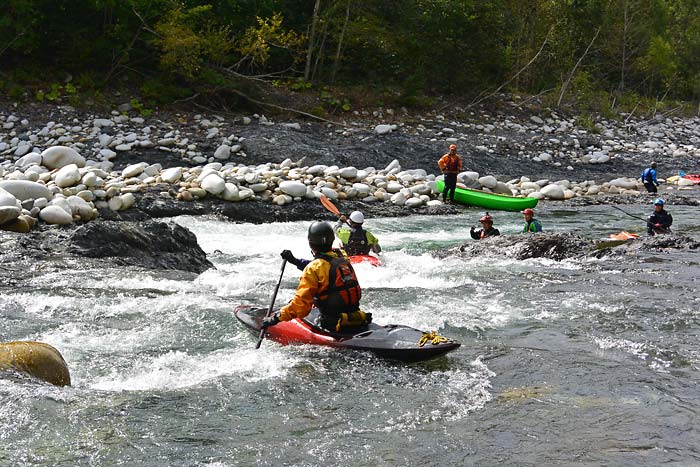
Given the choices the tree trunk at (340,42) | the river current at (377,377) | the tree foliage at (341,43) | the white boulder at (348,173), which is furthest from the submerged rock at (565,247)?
the tree trunk at (340,42)

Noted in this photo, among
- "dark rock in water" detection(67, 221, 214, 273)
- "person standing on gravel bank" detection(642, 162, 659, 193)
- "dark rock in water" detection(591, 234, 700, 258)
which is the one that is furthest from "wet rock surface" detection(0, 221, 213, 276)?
"person standing on gravel bank" detection(642, 162, 659, 193)

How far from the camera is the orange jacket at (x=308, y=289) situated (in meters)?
5.48

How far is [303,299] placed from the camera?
5500mm

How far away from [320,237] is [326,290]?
40 cm

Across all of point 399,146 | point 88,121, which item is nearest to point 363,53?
point 399,146

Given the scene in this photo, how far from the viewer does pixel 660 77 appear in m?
34.1

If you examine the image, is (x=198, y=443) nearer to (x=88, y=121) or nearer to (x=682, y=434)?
(x=682, y=434)

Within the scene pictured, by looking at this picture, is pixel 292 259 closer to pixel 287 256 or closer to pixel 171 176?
pixel 287 256

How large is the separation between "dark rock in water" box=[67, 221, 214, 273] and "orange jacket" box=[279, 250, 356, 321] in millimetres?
3663

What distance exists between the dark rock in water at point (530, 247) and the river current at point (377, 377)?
599mm

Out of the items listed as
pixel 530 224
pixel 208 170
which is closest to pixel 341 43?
pixel 208 170

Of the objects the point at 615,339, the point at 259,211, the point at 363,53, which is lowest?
the point at 259,211

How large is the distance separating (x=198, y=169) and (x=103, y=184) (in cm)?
226

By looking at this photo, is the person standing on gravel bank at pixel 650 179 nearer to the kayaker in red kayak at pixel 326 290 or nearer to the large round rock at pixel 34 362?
the kayaker in red kayak at pixel 326 290
